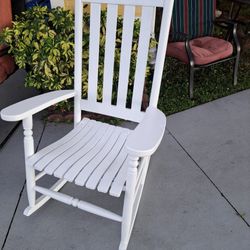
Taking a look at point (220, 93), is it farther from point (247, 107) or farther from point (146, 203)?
point (146, 203)

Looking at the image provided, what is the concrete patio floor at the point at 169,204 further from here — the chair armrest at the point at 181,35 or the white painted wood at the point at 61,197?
the chair armrest at the point at 181,35

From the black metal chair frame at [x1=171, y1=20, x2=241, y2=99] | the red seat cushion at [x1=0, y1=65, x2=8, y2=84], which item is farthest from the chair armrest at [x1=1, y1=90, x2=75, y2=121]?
the black metal chair frame at [x1=171, y1=20, x2=241, y2=99]

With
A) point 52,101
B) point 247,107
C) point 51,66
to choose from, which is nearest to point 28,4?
point 51,66

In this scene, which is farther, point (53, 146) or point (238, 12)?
point (238, 12)

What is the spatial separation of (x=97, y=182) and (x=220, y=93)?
213 centimetres

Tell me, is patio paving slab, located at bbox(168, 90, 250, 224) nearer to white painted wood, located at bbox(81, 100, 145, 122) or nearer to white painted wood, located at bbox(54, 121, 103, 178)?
white painted wood, located at bbox(81, 100, 145, 122)

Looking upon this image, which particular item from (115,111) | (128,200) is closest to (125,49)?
(115,111)

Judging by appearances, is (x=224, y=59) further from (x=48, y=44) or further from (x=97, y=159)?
(x=97, y=159)

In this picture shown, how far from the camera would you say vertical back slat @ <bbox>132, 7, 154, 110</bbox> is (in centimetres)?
172

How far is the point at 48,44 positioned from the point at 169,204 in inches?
53.2

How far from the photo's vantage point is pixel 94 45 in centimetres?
187

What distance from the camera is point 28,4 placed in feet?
9.15

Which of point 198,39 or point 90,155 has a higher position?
point 198,39

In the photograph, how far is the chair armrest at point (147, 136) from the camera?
4.12 ft
